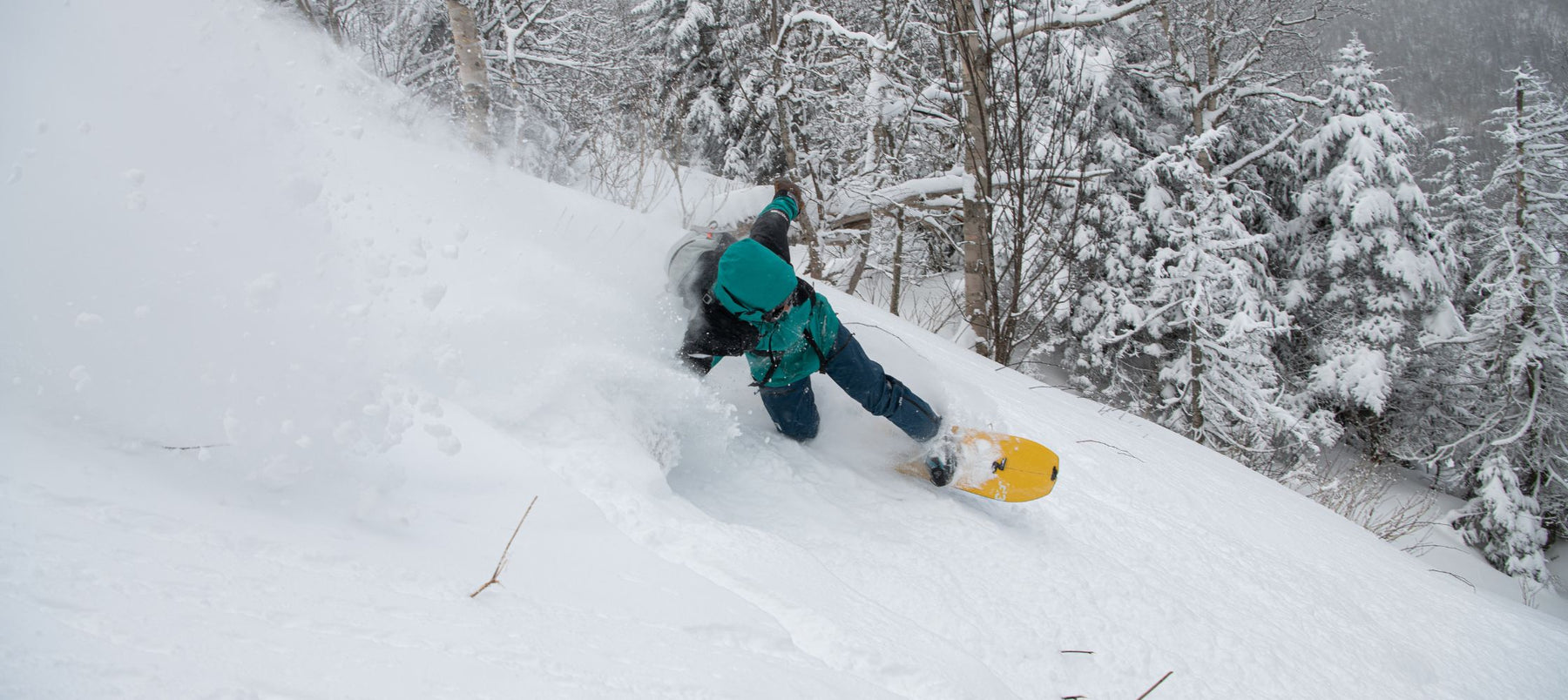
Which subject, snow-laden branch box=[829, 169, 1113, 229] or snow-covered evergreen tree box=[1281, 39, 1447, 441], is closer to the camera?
snow-laden branch box=[829, 169, 1113, 229]

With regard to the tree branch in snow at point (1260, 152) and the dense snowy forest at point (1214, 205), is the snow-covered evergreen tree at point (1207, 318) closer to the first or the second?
the dense snowy forest at point (1214, 205)

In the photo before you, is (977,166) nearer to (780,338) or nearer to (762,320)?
(780,338)

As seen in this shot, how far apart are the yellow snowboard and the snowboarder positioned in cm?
8

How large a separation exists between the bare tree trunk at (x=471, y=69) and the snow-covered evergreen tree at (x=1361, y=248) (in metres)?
16.2

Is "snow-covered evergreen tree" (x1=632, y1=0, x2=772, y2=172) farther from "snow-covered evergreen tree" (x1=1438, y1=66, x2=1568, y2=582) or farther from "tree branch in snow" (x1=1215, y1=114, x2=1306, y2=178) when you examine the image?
"snow-covered evergreen tree" (x1=1438, y1=66, x2=1568, y2=582)

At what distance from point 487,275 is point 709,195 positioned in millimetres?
5230

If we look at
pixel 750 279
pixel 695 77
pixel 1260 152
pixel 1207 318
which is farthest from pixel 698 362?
pixel 1260 152

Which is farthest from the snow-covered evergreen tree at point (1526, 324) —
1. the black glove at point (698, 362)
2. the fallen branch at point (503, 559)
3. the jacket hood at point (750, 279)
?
the fallen branch at point (503, 559)

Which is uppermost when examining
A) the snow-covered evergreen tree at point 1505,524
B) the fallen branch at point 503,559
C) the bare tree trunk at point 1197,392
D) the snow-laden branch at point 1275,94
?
the snow-laden branch at point 1275,94

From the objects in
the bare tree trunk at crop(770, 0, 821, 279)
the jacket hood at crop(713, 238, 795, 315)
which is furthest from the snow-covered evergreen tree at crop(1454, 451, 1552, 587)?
the jacket hood at crop(713, 238, 795, 315)

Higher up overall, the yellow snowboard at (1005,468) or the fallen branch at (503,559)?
the fallen branch at (503,559)

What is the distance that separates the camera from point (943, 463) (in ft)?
9.80

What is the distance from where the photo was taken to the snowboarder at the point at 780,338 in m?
2.64

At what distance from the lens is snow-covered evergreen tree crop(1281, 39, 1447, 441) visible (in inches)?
566
